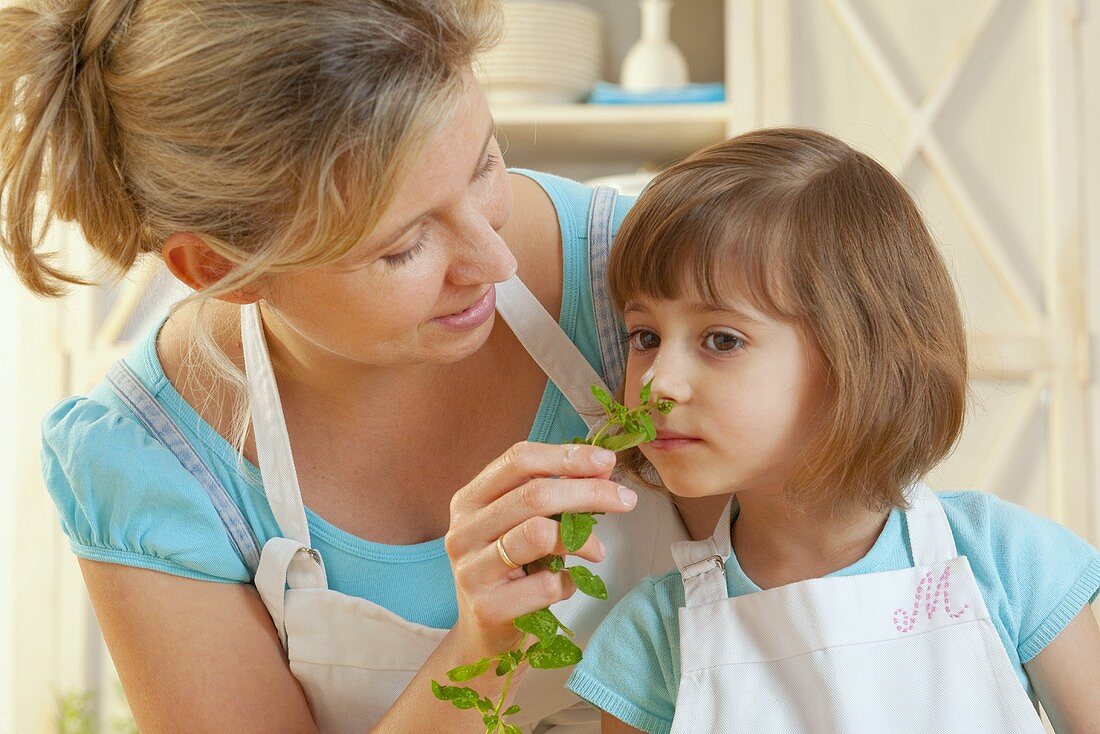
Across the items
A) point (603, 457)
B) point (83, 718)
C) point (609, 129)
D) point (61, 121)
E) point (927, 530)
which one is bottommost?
point (83, 718)

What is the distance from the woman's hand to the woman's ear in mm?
324

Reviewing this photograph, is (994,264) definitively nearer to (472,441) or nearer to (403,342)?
(472,441)

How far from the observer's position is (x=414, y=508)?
54.8 inches

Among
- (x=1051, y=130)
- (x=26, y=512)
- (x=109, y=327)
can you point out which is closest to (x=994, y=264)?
(x=1051, y=130)

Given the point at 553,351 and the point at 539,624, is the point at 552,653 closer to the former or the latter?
the point at 539,624

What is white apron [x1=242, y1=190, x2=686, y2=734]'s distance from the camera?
1.32m

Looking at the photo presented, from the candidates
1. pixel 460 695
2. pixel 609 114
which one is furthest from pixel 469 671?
pixel 609 114

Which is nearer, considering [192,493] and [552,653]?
[552,653]

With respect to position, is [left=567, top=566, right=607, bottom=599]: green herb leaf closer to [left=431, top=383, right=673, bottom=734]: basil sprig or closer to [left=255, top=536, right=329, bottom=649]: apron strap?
[left=431, top=383, right=673, bottom=734]: basil sprig

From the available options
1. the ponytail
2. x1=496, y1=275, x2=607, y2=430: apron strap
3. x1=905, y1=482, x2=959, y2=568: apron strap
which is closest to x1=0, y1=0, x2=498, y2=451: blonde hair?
the ponytail

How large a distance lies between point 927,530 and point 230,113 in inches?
31.7

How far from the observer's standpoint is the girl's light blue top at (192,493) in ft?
4.22

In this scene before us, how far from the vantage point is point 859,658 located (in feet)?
3.73

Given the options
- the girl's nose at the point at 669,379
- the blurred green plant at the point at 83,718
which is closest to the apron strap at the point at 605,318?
the girl's nose at the point at 669,379
